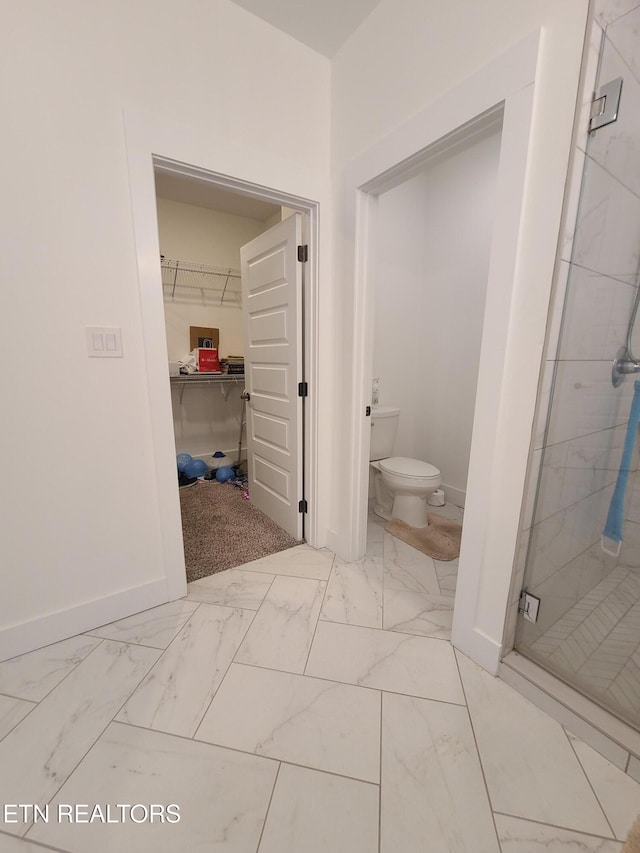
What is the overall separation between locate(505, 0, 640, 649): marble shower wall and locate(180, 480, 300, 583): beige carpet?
1.35 metres

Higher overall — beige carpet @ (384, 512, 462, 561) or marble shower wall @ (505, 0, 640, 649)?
marble shower wall @ (505, 0, 640, 649)

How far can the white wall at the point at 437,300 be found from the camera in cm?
245

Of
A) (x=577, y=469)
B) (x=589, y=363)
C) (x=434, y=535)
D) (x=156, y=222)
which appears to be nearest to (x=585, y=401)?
(x=589, y=363)

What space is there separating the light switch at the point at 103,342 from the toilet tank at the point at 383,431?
159 cm

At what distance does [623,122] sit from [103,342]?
1.80 m

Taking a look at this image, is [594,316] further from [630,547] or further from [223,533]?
[223,533]

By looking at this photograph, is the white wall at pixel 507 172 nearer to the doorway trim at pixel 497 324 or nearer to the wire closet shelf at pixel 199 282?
the doorway trim at pixel 497 324

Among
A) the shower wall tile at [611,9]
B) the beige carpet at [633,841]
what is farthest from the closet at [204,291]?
the beige carpet at [633,841]

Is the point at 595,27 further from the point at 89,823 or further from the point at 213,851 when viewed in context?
the point at 89,823

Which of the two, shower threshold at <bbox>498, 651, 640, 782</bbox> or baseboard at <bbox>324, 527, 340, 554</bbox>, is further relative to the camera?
baseboard at <bbox>324, 527, 340, 554</bbox>

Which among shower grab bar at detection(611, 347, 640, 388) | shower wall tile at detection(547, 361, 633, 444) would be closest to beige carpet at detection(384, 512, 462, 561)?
shower wall tile at detection(547, 361, 633, 444)

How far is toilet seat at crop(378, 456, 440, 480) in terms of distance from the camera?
86.0 inches

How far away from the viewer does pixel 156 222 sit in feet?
4.46

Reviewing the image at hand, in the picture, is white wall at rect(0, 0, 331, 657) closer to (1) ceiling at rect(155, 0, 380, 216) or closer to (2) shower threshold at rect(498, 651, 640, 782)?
(1) ceiling at rect(155, 0, 380, 216)
